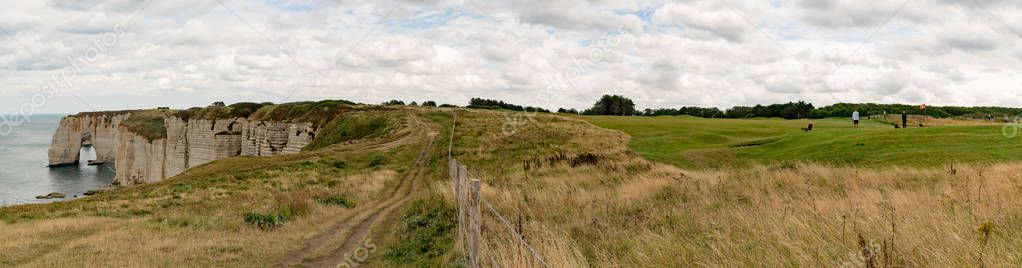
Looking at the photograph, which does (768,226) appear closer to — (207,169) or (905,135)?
(905,135)

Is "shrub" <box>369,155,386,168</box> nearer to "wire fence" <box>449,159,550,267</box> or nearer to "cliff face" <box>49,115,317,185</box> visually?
"wire fence" <box>449,159,550,267</box>

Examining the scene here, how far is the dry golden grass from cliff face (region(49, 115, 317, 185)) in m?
52.0

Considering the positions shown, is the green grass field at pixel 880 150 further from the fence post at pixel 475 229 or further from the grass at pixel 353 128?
the grass at pixel 353 128

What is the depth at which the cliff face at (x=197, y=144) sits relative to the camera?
6644 centimetres

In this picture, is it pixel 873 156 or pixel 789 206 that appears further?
pixel 873 156

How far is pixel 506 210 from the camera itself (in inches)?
504

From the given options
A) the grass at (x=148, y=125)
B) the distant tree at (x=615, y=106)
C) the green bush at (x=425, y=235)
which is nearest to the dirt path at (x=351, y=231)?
the green bush at (x=425, y=235)

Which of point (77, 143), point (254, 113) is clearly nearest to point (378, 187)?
point (254, 113)

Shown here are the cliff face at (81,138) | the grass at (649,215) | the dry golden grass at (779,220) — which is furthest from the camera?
the cliff face at (81,138)

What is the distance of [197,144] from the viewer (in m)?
79.3

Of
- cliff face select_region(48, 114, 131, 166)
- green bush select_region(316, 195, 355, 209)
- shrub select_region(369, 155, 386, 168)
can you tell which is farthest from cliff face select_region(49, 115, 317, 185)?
green bush select_region(316, 195, 355, 209)

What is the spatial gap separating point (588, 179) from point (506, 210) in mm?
6420

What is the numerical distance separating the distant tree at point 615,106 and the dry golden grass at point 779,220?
383 ft

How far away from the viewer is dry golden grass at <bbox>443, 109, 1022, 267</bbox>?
19.0 ft
